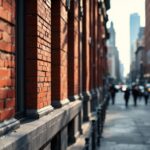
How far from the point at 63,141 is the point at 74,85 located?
13.0 feet

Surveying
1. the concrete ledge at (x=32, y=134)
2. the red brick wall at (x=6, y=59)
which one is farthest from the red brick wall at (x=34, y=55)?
the red brick wall at (x=6, y=59)

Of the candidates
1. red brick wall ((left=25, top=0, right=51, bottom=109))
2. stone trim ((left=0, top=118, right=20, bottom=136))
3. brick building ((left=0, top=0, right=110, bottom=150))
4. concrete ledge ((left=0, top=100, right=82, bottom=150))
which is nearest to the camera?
concrete ledge ((left=0, top=100, right=82, bottom=150))

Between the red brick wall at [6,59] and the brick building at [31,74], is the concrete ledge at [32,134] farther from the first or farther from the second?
the red brick wall at [6,59]

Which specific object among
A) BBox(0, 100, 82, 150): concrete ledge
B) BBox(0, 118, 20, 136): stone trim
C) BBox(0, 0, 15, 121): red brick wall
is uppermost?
BBox(0, 0, 15, 121): red brick wall

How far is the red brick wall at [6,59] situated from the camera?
5074 millimetres

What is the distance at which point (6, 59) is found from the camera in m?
5.25

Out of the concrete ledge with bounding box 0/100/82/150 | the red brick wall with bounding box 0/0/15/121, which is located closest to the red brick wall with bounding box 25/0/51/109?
the concrete ledge with bounding box 0/100/82/150

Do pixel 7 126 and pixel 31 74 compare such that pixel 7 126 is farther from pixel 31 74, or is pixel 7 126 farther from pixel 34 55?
pixel 34 55

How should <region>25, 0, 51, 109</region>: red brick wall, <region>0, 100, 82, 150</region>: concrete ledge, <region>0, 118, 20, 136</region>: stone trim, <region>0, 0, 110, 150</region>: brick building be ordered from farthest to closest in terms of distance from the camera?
<region>25, 0, 51, 109</region>: red brick wall
<region>0, 0, 110, 150</region>: brick building
<region>0, 118, 20, 136</region>: stone trim
<region>0, 100, 82, 150</region>: concrete ledge

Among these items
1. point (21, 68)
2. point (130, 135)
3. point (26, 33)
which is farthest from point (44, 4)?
point (130, 135)

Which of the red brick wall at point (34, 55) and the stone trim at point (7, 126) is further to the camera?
the red brick wall at point (34, 55)

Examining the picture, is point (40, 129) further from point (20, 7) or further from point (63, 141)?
point (63, 141)

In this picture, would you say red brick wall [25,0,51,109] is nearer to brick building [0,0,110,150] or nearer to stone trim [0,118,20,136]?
brick building [0,0,110,150]

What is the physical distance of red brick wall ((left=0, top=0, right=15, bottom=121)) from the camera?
507 cm
